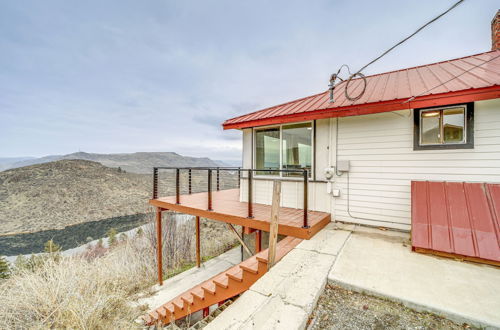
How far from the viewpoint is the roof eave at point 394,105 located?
278 centimetres

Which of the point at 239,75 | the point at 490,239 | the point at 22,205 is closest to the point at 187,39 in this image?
the point at 239,75

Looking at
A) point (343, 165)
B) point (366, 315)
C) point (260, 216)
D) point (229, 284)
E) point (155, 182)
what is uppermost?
point (343, 165)

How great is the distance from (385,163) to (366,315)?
119 inches

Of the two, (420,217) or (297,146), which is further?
(297,146)

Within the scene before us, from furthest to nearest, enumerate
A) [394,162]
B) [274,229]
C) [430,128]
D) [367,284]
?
[394,162], [430,128], [274,229], [367,284]

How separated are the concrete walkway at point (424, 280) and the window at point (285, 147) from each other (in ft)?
7.42

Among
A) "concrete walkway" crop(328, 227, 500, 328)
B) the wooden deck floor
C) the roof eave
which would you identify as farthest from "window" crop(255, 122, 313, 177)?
"concrete walkway" crop(328, 227, 500, 328)

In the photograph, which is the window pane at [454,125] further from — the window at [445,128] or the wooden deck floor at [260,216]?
the wooden deck floor at [260,216]

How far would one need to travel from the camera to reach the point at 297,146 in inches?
189

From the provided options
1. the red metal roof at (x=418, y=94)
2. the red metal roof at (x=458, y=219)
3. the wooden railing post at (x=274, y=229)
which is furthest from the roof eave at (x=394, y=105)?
the wooden railing post at (x=274, y=229)

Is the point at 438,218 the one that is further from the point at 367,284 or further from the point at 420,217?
the point at 367,284

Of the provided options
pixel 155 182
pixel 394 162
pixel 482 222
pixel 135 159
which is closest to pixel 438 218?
pixel 482 222

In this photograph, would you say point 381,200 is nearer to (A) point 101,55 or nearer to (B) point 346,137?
(B) point 346,137

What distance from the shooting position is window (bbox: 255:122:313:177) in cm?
466
